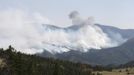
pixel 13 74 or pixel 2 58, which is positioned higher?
pixel 2 58

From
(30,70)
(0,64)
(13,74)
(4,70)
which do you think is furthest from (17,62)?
(0,64)

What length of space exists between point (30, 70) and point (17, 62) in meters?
24.8

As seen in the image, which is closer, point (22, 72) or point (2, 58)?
point (22, 72)

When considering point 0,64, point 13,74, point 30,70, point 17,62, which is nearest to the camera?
point 17,62

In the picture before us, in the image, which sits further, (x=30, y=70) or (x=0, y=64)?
(x=0, y=64)

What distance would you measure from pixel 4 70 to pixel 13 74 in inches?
999

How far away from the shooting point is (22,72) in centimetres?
13300

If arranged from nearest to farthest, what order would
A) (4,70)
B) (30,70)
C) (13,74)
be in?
1. (13,74)
2. (30,70)
3. (4,70)

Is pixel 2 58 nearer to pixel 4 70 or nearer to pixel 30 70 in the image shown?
pixel 4 70

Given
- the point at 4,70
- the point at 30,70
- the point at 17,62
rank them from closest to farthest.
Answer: the point at 17,62 < the point at 30,70 < the point at 4,70

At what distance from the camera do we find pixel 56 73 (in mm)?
155750

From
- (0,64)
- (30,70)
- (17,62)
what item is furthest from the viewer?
(0,64)

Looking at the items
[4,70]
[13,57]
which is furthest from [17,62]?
[4,70]

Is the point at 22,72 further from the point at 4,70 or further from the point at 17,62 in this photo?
Result: the point at 4,70
